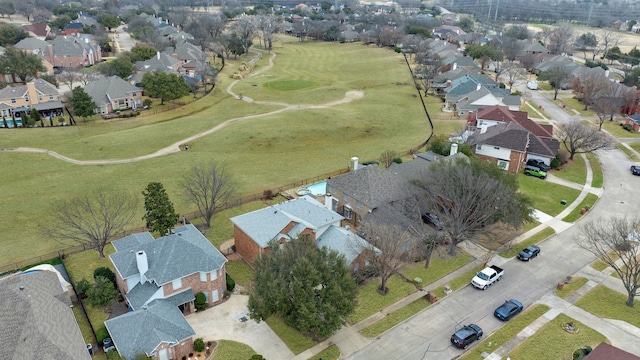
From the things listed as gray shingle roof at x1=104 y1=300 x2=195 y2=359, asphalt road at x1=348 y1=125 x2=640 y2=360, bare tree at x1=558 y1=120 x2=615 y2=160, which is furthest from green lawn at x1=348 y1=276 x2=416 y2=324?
bare tree at x1=558 y1=120 x2=615 y2=160

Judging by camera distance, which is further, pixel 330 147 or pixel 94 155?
pixel 330 147

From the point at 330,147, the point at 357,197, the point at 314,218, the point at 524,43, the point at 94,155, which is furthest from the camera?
the point at 524,43

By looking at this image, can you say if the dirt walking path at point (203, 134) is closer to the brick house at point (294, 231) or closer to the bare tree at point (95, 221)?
the bare tree at point (95, 221)

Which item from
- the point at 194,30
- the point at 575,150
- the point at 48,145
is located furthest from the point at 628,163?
the point at 194,30

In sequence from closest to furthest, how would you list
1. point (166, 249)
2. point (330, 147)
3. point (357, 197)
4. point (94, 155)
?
point (166, 249) < point (357, 197) < point (94, 155) < point (330, 147)

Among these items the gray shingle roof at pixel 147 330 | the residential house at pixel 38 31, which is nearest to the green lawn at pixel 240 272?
the gray shingle roof at pixel 147 330

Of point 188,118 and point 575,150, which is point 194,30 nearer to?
point 188,118
